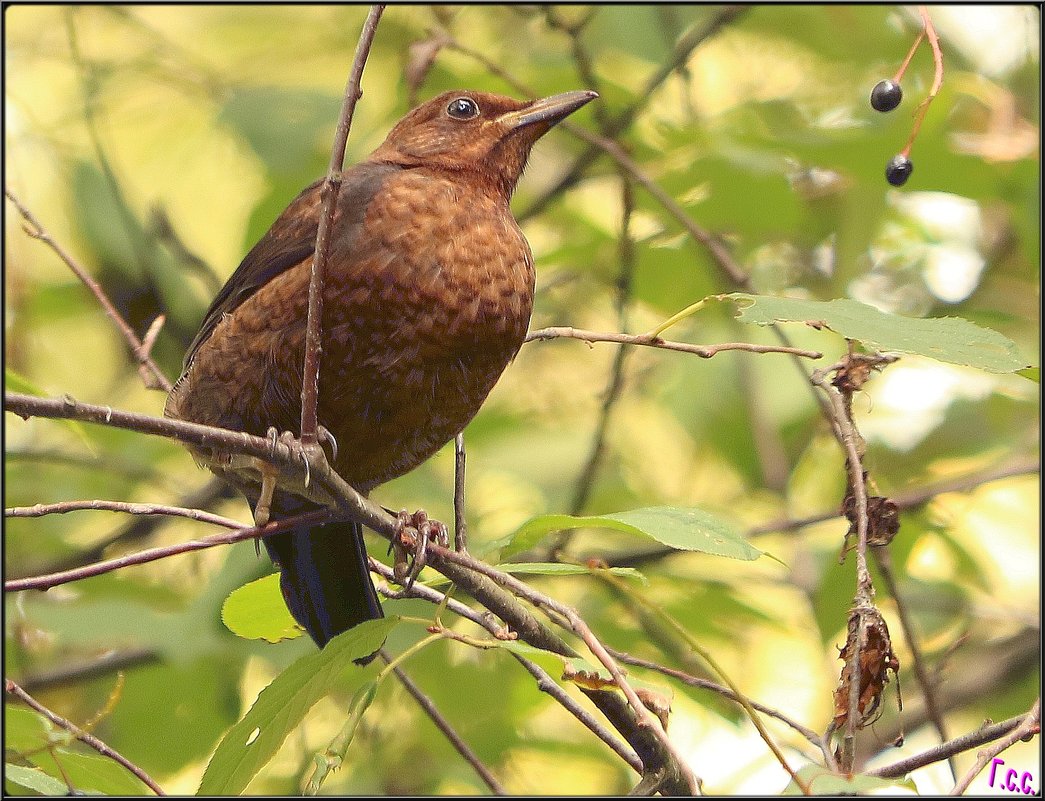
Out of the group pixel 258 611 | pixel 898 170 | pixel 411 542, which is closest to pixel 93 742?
pixel 258 611

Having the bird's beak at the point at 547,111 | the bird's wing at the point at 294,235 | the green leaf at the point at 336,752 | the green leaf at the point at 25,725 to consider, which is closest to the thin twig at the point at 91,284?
the bird's wing at the point at 294,235

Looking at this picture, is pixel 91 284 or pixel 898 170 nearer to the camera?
pixel 898 170

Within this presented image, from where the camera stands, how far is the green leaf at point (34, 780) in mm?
2004

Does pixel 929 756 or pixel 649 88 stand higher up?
pixel 649 88

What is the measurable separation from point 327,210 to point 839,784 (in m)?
1.18

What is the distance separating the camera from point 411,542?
246 centimetres

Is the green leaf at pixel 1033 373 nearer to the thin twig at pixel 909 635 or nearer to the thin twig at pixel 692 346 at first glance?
the thin twig at pixel 692 346

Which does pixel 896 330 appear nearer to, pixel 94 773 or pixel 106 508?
pixel 106 508

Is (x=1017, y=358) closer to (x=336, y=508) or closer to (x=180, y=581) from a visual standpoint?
(x=336, y=508)

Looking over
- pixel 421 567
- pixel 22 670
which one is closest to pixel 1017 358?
pixel 421 567

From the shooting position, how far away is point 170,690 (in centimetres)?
381

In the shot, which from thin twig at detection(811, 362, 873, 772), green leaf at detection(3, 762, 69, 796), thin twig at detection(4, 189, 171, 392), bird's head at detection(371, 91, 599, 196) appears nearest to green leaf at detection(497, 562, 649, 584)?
thin twig at detection(811, 362, 873, 772)

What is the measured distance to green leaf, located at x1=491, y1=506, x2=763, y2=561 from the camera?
6.25 feet

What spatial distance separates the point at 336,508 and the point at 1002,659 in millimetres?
2907
